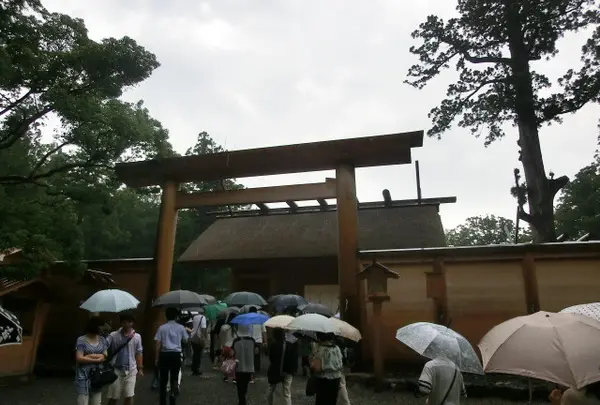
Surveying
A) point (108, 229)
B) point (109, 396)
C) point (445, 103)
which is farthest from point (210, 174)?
point (108, 229)

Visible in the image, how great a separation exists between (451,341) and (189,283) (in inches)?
994

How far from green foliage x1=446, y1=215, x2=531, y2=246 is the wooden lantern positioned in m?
39.0

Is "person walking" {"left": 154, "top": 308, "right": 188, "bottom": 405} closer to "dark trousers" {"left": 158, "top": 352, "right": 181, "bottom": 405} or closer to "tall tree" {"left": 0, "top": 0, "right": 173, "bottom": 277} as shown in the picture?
"dark trousers" {"left": 158, "top": 352, "right": 181, "bottom": 405}

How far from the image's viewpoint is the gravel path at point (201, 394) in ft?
24.4

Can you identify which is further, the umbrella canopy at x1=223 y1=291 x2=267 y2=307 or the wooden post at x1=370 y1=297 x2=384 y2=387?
the umbrella canopy at x1=223 y1=291 x2=267 y2=307

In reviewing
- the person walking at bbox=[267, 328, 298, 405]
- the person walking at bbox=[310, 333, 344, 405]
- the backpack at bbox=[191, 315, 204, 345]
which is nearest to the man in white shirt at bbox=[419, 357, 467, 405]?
the person walking at bbox=[310, 333, 344, 405]

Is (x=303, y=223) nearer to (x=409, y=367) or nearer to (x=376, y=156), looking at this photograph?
(x=376, y=156)

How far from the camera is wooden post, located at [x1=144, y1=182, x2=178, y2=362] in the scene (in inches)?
402

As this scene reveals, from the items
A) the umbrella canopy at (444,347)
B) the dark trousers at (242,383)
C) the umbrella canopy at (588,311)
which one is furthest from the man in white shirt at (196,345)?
the umbrella canopy at (588,311)

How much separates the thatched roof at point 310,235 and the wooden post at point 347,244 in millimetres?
5588

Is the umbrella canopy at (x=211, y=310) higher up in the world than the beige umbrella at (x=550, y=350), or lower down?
lower down

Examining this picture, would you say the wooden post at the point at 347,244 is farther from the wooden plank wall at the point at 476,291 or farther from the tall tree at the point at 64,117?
the tall tree at the point at 64,117

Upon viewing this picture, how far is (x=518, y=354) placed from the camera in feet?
9.52

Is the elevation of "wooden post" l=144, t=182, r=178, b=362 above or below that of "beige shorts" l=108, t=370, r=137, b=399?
above
